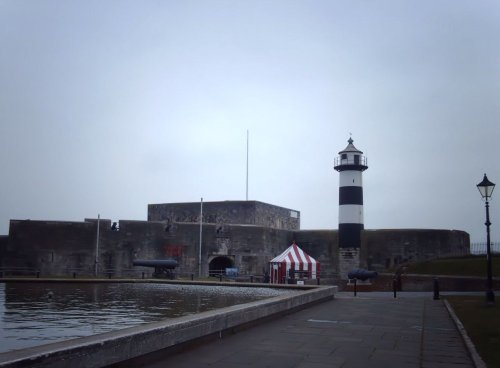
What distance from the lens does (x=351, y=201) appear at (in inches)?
1195

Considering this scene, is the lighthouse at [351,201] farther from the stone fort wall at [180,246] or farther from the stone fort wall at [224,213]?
the stone fort wall at [224,213]

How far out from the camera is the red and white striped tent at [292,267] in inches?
963

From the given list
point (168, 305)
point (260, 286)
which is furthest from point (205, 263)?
point (168, 305)

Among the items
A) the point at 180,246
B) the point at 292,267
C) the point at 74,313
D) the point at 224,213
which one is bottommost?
the point at 74,313

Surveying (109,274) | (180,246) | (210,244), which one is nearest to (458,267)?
(210,244)

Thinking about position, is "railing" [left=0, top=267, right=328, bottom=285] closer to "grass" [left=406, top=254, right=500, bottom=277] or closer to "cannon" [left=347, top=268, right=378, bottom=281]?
"cannon" [left=347, top=268, right=378, bottom=281]

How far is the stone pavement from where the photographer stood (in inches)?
196

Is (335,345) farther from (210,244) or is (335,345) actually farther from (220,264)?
(220,264)

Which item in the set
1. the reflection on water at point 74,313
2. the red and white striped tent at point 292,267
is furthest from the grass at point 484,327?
the red and white striped tent at point 292,267

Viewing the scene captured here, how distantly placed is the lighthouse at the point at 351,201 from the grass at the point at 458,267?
6.05 m

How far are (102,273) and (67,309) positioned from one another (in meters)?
19.6

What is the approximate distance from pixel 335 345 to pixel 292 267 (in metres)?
18.8

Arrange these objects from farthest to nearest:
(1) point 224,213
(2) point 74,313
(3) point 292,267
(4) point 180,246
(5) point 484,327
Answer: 1. (1) point 224,213
2. (4) point 180,246
3. (3) point 292,267
4. (2) point 74,313
5. (5) point 484,327

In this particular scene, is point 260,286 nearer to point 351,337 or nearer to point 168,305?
point 168,305
